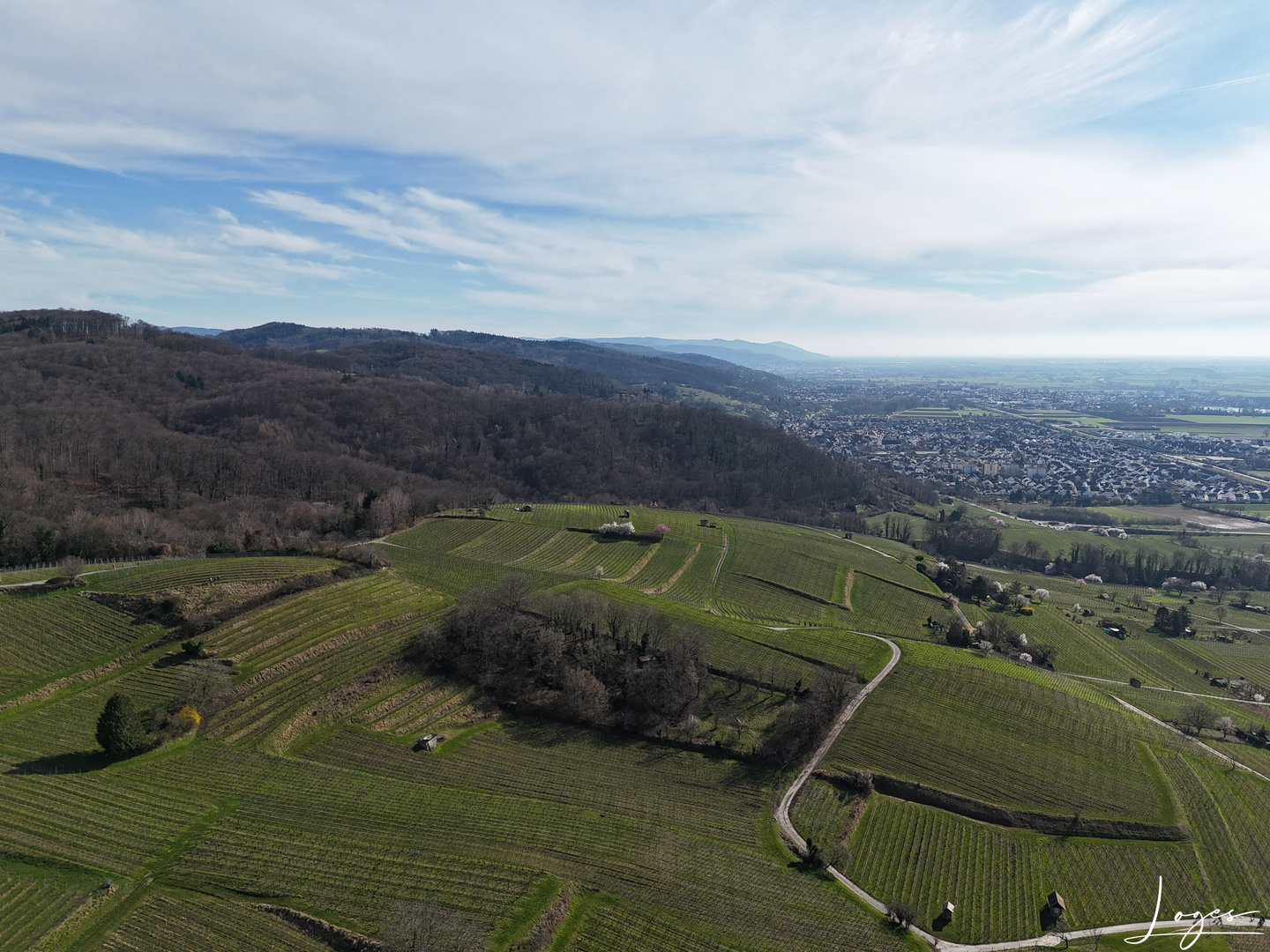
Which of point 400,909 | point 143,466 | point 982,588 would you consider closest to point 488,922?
point 400,909

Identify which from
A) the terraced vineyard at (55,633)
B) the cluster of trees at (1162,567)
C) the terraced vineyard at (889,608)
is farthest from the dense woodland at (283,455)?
the terraced vineyard at (889,608)

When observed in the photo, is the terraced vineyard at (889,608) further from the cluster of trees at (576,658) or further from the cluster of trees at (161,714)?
the cluster of trees at (161,714)

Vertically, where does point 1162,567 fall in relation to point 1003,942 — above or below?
below

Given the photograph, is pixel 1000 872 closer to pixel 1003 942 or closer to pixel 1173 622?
pixel 1003 942

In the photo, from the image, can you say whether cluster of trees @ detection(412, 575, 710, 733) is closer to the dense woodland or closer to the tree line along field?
the tree line along field

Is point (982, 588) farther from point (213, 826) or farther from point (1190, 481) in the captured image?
point (1190, 481)

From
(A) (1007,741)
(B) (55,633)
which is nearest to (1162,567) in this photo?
(A) (1007,741)
